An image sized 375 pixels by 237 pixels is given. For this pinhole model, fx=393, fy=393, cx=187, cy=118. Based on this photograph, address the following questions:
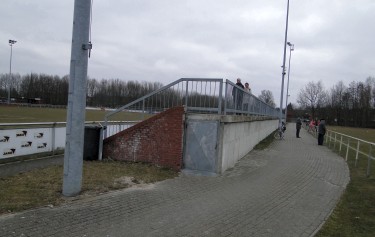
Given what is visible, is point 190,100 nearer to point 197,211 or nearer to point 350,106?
point 197,211

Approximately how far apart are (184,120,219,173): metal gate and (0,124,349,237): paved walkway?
53 centimetres

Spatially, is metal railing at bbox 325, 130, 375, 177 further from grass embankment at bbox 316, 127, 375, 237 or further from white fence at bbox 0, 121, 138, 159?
white fence at bbox 0, 121, 138, 159

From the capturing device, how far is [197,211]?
6445 millimetres

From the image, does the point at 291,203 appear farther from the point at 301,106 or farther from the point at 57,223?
the point at 301,106

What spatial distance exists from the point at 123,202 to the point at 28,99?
106657 millimetres

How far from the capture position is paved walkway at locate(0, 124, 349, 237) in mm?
5273

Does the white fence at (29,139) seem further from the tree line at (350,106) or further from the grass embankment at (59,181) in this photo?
the tree line at (350,106)

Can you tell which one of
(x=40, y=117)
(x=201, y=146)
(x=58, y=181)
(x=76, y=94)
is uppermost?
(x=76, y=94)

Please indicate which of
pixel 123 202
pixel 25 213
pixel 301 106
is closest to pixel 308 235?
pixel 123 202

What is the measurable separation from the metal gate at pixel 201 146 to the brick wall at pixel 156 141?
0.21 m

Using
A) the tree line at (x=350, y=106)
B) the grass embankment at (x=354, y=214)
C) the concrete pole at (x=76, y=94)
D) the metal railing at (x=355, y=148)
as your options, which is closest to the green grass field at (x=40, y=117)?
the concrete pole at (x=76, y=94)

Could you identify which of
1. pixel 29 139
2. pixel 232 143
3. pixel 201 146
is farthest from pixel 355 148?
pixel 29 139

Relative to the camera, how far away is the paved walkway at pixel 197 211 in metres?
5.27

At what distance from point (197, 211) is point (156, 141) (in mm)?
4184
